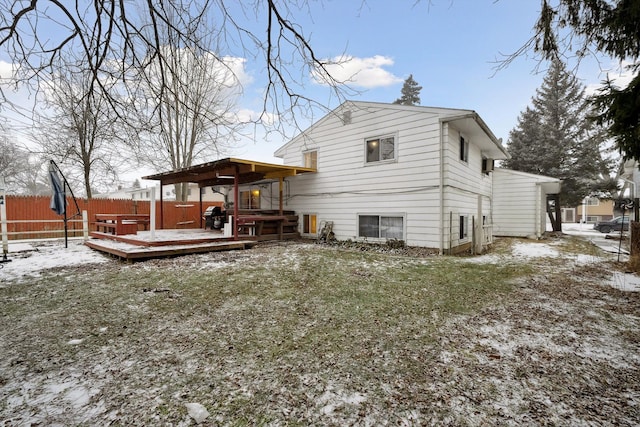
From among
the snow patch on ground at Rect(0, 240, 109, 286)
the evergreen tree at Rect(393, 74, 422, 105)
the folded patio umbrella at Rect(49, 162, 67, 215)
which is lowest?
the snow patch on ground at Rect(0, 240, 109, 286)

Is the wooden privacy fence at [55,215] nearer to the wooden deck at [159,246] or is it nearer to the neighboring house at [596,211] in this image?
the wooden deck at [159,246]

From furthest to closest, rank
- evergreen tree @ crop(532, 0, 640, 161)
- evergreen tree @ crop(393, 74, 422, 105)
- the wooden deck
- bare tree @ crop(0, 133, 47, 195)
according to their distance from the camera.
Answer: evergreen tree @ crop(393, 74, 422, 105)
bare tree @ crop(0, 133, 47, 195)
the wooden deck
evergreen tree @ crop(532, 0, 640, 161)

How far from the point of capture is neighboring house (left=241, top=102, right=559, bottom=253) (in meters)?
8.38

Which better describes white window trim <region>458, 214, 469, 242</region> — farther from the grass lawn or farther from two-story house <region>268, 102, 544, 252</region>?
the grass lawn

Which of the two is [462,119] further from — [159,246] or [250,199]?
[250,199]

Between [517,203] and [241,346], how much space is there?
1473 cm

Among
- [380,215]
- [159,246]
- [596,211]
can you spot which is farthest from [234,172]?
[596,211]

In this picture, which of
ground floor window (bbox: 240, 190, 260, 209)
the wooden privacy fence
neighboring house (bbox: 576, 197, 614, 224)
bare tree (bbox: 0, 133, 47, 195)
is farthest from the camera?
neighboring house (bbox: 576, 197, 614, 224)

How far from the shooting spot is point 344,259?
7316 millimetres

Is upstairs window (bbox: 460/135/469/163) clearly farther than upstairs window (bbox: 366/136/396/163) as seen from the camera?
Yes

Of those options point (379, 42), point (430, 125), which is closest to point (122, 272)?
point (379, 42)

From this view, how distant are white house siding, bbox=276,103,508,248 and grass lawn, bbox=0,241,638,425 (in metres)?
3.45

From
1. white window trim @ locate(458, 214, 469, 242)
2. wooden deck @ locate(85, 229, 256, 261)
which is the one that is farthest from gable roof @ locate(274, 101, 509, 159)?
wooden deck @ locate(85, 229, 256, 261)

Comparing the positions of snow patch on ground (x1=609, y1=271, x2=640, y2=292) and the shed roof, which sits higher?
the shed roof
